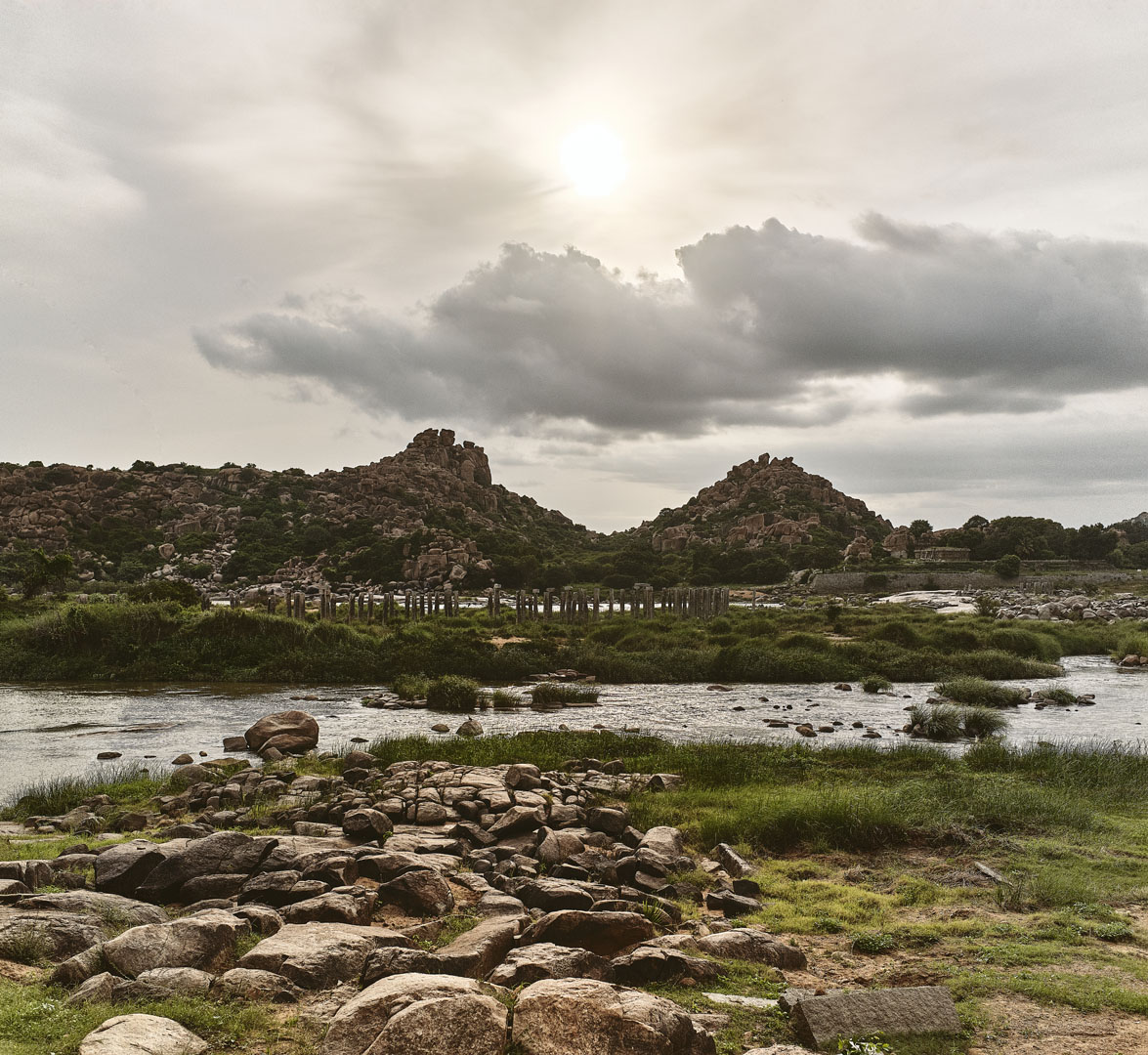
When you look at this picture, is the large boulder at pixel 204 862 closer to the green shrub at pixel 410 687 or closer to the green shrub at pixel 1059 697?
the green shrub at pixel 410 687

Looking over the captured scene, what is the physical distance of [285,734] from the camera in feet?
66.1

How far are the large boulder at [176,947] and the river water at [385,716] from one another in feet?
38.4

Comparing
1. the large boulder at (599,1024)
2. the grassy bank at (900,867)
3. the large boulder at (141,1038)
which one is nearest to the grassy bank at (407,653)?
the grassy bank at (900,867)

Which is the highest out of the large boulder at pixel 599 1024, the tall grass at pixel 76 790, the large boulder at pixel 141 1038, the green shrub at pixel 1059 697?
the large boulder at pixel 141 1038

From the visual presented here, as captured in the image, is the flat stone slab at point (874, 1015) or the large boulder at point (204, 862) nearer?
the flat stone slab at point (874, 1015)

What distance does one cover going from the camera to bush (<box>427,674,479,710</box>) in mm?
28359

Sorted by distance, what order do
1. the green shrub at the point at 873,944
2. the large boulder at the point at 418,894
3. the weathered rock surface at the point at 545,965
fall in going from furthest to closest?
the large boulder at the point at 418,894
the green shrub at the point at 873,944
the weathered rock surface at the point at 545,965

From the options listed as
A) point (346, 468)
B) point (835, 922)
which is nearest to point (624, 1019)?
point (835, 922)

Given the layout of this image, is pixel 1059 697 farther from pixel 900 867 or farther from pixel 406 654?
pixel 406 654

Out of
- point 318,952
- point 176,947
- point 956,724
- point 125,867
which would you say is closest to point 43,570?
point 125,867

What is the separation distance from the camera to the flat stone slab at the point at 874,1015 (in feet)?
20.0

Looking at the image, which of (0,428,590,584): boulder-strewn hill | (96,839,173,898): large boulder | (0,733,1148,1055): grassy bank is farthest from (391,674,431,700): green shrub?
(0,428,590,584): boulder-strewn hill

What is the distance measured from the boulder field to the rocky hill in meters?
126

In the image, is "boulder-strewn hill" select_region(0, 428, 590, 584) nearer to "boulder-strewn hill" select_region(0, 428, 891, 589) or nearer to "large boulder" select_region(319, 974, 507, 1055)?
"boulder-strewn hill" select_region(0, 428, 891, 589)
